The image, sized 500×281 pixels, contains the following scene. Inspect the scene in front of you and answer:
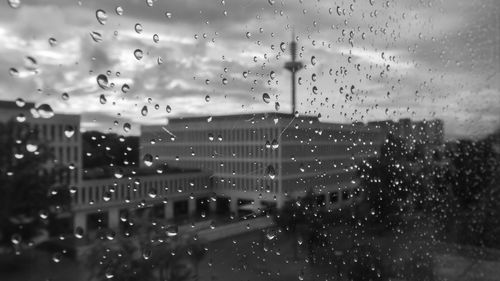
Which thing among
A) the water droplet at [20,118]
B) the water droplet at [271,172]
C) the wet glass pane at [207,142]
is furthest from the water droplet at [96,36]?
the water droplet at [271,172]

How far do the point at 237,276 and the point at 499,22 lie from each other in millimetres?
1730

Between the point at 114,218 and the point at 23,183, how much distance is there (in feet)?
0.33

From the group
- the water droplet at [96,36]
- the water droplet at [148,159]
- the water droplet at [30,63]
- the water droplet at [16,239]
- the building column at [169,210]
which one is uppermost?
the water droplet at [96,36]

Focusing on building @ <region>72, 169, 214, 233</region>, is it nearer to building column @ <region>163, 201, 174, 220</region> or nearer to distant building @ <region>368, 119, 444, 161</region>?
building column @ <region>163, 201, 174, 220</region>

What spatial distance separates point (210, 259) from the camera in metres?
0.52

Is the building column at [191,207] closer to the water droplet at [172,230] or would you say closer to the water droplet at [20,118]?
the water droplet at [172,230]

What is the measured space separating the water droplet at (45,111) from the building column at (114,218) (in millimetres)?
105

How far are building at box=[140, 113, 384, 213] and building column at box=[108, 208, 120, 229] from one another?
6cm

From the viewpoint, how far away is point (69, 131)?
36 centimetres

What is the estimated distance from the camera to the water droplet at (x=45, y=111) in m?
0.34

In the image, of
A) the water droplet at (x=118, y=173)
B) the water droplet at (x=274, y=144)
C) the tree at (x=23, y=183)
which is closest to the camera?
the tree at (x=23, y=183)

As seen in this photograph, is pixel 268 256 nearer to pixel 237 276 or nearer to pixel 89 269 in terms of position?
pixel 237 276

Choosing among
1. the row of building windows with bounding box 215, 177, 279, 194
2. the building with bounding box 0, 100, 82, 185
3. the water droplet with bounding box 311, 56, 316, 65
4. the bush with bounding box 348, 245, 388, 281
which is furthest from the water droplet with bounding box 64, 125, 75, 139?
the bush with bounding box 348, 245, 388, 281

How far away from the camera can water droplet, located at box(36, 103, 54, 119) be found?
34cm
